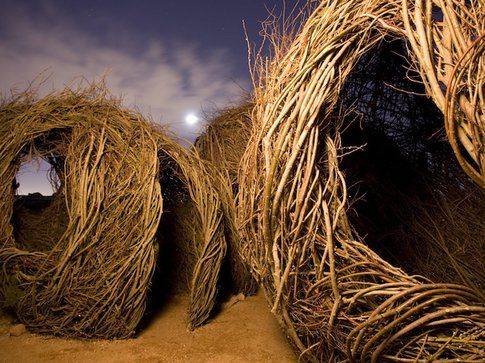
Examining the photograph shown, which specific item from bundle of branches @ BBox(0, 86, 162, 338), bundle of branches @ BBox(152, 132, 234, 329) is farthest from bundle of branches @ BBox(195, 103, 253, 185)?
bundle of branches @ BBox(0, 86, 162, 338)

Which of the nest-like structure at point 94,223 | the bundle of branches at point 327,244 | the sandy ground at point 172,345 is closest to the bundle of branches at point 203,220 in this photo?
the nest-like structure at point 94,223

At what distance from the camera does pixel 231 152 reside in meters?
3.83

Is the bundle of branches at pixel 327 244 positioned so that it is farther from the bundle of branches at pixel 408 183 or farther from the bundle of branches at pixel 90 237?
the bundle of branches at pixel 90 237

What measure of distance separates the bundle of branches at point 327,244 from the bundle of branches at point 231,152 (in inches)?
59.0

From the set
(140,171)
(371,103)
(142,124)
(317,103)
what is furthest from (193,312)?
(371,103)

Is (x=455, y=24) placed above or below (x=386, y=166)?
above

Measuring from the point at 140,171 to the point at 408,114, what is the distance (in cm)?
219


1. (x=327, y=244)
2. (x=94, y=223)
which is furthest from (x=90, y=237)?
(x=327, y=244)

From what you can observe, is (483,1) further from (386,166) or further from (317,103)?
(386,166)

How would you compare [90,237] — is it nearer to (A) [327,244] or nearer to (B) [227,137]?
(A) [327,244]

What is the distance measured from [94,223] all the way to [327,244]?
1.64 metres

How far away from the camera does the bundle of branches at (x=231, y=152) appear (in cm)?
333

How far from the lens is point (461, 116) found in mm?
1164

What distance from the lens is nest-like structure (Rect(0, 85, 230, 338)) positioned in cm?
239
